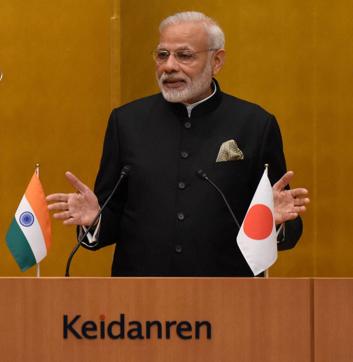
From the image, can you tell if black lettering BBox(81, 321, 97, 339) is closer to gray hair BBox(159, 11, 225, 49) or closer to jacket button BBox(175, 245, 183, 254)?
jacket button BBox(175, 245, 183, 254)

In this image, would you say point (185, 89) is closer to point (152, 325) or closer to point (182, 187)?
point (182, 187)

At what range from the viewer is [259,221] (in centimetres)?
289

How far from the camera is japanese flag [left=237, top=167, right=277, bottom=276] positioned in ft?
9.39

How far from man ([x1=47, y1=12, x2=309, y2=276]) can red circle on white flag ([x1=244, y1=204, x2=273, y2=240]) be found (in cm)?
43

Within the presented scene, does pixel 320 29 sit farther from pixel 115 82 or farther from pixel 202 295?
pixel 202 295

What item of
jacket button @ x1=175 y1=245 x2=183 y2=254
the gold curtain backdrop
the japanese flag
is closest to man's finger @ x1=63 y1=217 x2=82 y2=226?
jacket button @ x1=175 y1=245 x2=183 y2=254

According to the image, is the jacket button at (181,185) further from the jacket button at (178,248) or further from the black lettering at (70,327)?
the black lettering at (70,327)

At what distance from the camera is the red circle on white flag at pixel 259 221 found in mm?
2881

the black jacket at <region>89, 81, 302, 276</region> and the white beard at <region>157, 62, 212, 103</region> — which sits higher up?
the white beard at <region>157, 62, 212, 103</region>

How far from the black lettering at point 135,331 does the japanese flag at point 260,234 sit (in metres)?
0.40

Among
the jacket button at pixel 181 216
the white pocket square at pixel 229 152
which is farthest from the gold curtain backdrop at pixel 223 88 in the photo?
the jacket button at pixel 181 216

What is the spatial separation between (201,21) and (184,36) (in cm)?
11

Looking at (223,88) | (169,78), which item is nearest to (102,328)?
(169,78)

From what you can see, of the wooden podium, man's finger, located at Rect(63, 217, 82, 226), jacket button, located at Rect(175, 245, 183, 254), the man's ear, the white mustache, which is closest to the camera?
the wooden podium
